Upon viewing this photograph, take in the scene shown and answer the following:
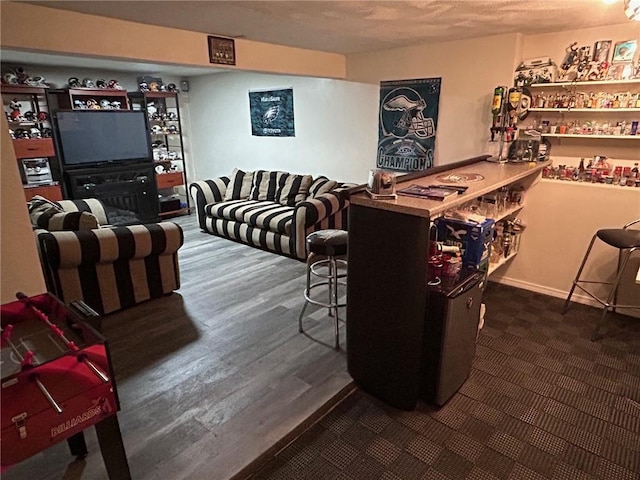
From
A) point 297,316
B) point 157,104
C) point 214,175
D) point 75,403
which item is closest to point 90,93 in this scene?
point 157,104

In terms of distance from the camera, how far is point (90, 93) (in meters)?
5.43

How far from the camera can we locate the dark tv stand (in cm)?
540

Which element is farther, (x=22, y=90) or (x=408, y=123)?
(x=22, y=90)

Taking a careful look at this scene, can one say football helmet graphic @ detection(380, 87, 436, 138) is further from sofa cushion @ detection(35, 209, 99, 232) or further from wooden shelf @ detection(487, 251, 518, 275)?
sofa cushion @ detection(35, 209, 99, 232)

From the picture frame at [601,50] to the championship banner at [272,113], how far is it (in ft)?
10.9

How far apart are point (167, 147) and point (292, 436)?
5744 millimetres

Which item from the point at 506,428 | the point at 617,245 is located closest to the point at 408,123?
the point at 617,245

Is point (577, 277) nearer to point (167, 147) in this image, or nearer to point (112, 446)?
point (112, 446)

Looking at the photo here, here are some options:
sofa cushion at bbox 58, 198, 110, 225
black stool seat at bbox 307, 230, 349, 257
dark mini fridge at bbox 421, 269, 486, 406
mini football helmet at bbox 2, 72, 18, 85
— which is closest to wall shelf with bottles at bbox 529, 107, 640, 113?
dark mini fridge at bbox 421, 269, 486, 406

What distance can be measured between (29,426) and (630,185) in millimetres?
3779

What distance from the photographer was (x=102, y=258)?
3068 millimetres

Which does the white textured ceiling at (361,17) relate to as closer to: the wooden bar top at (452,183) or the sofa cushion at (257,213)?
the wooden bar top at (452,183)

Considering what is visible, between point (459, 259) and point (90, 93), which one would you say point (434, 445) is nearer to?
point (459, 259)

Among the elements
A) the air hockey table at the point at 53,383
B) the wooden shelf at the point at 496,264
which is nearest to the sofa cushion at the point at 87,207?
the air hockey table at the point at 53,383
